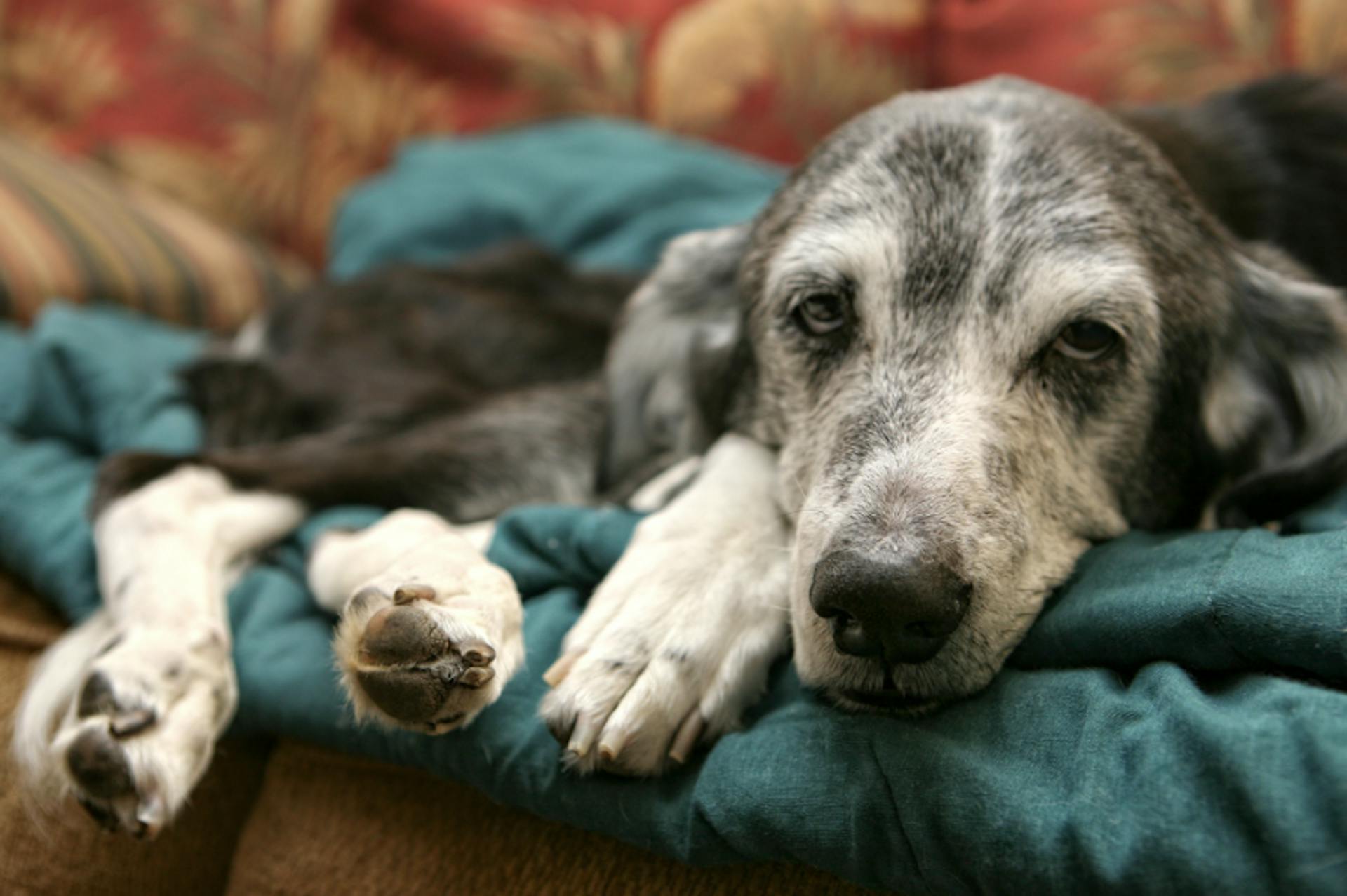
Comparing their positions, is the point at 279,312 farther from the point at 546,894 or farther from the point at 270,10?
the point at 546,894

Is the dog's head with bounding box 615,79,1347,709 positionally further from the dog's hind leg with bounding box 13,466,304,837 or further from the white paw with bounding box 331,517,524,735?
the dog's hind leg with bounding box 13,466,304,837

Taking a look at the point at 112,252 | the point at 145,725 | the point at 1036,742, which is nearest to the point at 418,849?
the point at 145,725

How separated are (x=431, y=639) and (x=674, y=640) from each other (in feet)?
0.85

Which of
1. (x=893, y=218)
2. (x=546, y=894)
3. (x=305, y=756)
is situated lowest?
(x=305, y=756)

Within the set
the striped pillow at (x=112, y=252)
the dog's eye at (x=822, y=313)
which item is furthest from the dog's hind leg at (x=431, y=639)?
the striped pillow at (x=112, y=252)

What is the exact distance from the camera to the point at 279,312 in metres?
2.62

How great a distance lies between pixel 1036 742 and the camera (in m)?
1.01

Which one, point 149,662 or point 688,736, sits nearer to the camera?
point 688,736

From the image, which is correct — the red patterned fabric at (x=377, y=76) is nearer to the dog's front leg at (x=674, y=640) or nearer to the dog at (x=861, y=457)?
the dog at (x=861, y=457)

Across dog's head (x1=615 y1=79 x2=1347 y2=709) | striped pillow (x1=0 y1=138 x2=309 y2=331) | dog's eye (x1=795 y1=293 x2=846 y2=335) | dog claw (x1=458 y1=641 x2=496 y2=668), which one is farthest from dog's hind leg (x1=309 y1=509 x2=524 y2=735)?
striped pillow (x1=0 y1=138 x2=309 y2=331)

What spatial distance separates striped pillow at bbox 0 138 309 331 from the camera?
2.83m

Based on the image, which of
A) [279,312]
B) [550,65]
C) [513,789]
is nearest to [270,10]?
[550,65]

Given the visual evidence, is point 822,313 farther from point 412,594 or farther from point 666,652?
point 412,594

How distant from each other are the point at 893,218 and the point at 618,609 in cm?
64
